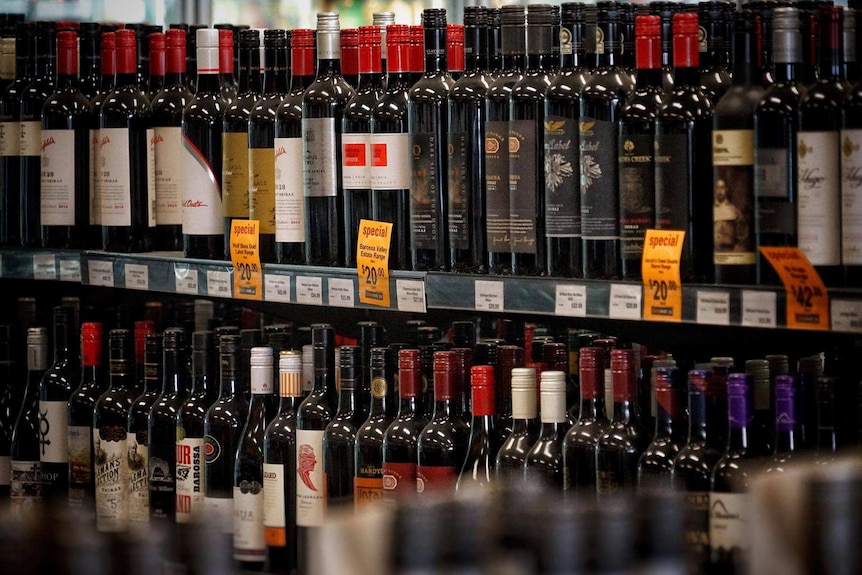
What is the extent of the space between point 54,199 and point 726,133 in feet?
6.11

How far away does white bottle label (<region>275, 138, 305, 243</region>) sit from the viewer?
266 centimetres

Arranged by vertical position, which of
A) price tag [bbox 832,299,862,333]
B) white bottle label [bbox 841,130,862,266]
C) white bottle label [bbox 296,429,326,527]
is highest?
white bottle label [bbox 841,130,862,266]

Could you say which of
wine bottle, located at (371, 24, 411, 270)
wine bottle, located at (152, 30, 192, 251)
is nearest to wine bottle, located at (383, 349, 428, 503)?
wine bottle, located at (371, 24, 411, 270)

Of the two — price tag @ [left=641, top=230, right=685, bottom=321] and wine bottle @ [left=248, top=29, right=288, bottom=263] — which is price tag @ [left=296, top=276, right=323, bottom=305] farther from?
price tag @ [left=641, top=230, right=685, bottom=321]

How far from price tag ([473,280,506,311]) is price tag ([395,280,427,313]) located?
134 mm

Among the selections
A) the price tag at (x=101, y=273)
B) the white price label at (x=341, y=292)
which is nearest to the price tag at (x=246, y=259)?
the white price label at (x=341, y=292)

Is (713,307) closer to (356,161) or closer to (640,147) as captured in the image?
(640,147)

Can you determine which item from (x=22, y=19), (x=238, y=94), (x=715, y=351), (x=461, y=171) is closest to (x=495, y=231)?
(x=461, y=171)

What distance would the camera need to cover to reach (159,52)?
3.11 meters

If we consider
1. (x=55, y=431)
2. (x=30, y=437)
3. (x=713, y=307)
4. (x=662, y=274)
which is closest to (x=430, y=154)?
(x=662, y=274)

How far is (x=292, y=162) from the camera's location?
8.73ft

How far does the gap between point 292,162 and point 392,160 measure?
0.27 m

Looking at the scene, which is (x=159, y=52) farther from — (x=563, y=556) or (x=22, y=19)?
(x=563, y=556)

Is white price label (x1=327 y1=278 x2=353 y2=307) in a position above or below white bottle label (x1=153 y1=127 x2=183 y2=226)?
below
